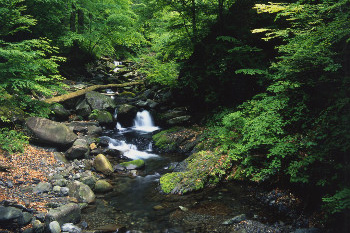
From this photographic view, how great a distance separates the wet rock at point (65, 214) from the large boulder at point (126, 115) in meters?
9.53

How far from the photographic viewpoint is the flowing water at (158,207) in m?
5.46

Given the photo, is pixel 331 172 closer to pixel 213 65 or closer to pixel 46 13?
pixel 213 65

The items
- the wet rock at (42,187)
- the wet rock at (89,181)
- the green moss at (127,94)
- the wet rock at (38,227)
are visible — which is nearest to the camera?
the wet rock at (38,227)

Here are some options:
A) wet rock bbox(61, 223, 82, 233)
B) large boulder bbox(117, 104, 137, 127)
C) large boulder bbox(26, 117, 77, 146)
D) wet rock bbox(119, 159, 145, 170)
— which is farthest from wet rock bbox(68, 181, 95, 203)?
large boulder bbox(117, 104, 137, 127)

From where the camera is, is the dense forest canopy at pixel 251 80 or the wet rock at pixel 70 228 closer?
the dense forest canopy at pixel 251 80

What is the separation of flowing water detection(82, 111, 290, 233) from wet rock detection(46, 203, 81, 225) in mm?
352

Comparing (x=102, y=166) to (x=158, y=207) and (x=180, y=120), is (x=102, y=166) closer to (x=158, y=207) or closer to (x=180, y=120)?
(x=158, y=207)

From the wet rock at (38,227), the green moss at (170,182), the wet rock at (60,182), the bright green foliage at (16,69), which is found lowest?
the green moss at (170,182)

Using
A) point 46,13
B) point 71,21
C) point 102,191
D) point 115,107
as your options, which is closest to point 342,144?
point 102,191

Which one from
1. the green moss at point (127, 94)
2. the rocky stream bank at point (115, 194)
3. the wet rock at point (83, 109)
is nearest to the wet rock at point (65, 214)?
the rocky stream bank at point (115, 194)

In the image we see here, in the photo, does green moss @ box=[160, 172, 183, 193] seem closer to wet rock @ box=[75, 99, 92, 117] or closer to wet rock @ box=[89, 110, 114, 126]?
wet rock @ box=[89, 110, 114, 126]

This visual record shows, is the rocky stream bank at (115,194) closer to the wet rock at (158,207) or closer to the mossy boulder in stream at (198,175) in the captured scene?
the wet rock at (158,207)

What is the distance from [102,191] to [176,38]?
8.81 metres

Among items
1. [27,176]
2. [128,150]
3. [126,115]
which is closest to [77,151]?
[27,176]
